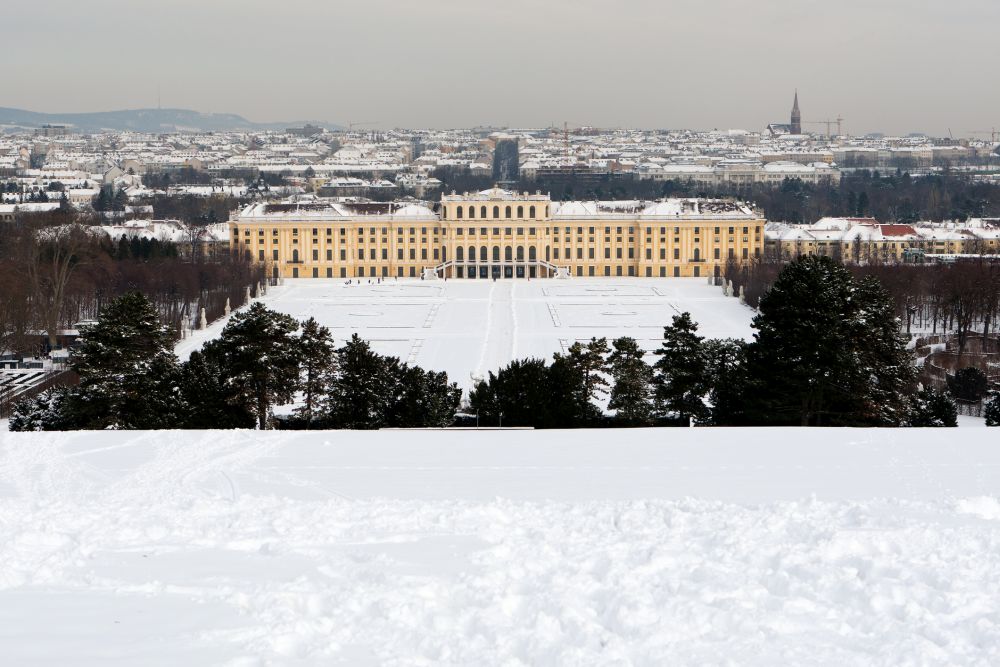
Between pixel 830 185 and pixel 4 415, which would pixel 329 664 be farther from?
pixel 830 185

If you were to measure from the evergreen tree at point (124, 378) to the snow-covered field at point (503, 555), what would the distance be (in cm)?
723

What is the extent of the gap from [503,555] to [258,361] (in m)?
12.8

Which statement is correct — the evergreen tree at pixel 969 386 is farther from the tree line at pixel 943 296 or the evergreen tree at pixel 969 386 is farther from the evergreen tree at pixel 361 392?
the evergreen tree at pixel 361 392

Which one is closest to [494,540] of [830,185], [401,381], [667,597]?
[667,597]

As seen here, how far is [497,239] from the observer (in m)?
66.6

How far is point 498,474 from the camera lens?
10688 millimetres

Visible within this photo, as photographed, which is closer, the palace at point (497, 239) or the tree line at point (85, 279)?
the tree line at point (85, 279)

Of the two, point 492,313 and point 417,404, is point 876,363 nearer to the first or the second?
point 417,404

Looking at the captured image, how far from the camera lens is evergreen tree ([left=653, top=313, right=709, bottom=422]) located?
68.6ft

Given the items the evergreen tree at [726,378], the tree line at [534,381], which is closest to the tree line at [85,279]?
Result: the tree line at [534,381]

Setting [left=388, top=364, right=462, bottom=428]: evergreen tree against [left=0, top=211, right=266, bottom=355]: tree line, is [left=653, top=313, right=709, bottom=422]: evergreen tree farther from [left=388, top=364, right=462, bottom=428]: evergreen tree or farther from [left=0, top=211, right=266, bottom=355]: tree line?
[left=0, top=211, right=266, bottom=355]: tree line

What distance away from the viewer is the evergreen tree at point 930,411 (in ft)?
67.9

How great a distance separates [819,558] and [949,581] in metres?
0.80

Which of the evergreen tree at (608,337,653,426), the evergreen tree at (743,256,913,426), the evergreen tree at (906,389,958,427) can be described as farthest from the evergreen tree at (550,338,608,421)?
the evergreen tree at (906,389,958,427)
